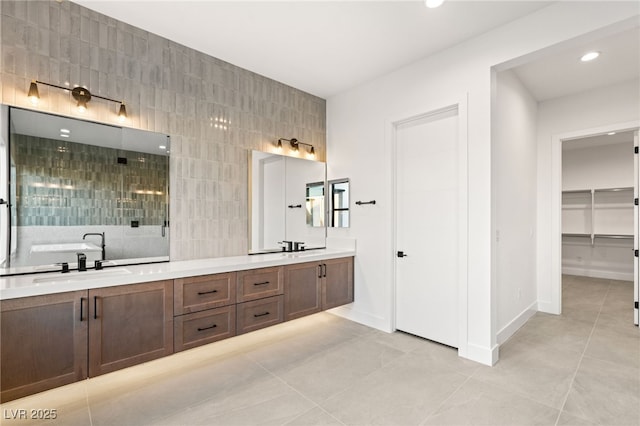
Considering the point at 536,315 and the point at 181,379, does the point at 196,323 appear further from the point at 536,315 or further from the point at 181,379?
the point at 536,315

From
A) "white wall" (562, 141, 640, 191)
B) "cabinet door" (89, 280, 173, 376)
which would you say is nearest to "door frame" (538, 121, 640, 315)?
"white wall" (562, 141, 640, 191)

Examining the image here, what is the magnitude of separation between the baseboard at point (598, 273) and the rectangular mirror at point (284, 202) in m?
6.34

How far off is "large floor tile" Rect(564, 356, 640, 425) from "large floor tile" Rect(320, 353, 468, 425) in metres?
0.73

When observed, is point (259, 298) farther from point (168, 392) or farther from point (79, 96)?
point (79, 96)

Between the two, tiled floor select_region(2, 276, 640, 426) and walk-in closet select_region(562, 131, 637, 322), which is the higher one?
walk-in closet select_region(562, 131, 637, 322)

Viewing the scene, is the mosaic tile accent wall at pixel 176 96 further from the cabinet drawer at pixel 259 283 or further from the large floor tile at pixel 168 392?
the large floor tile at pixel 168 392

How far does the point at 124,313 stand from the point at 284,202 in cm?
210

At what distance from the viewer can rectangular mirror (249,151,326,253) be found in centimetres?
339

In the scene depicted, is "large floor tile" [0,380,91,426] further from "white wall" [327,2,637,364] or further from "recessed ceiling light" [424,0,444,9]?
"recessed ceiling light" [424,0,444,9]

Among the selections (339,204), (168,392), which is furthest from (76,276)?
(339,204)

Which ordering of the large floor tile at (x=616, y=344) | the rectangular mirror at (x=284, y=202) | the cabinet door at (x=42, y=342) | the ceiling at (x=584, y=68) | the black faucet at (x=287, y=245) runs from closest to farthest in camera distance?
the cabinet door at (x=42, y=342) < the large floor tile at (x=616, y=344) < the ceiling at (x=584, y=68) < the rectangular mirror at (x=284, y=202) < the black faucet at (x=287, y=245)

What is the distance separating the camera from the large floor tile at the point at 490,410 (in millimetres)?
1908

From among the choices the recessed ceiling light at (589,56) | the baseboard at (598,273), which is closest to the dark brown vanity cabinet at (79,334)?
the recessed ceiling light at (589,56)

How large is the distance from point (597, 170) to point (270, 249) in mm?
7085
